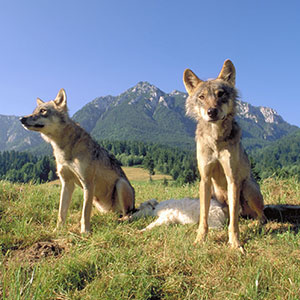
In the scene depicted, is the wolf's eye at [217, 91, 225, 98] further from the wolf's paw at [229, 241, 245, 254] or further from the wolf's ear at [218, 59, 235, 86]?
the wolf's paw at [229, 241, 245, 254]

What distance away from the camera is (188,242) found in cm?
420

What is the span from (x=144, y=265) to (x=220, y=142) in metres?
2.43

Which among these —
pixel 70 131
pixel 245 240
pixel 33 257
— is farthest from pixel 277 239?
pixel 70 131

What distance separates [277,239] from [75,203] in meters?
5.02

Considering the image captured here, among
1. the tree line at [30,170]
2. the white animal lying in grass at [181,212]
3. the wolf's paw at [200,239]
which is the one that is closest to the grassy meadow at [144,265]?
the wolf's paw at [200,239]

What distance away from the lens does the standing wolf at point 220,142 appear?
4418mm

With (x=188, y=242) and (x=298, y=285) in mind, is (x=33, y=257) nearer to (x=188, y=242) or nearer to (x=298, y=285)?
(x=188, y=242)

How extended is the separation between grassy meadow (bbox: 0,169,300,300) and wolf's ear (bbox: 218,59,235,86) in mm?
2844

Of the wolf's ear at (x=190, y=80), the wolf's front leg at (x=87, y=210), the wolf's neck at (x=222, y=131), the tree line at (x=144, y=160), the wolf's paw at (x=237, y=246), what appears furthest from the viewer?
the tree line at (x=144, y=160)

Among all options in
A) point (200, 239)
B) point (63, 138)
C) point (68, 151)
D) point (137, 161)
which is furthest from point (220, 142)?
point (137, 161)

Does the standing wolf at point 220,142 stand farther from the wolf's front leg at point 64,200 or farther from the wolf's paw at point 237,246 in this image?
the wolf's front leg at point 64,200

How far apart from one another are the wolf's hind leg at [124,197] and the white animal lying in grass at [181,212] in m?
0.27

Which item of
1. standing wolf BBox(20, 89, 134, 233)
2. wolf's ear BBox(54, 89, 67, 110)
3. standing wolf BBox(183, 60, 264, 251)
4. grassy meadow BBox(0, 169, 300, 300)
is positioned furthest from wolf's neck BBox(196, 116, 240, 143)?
wolf's ear BBox(54, 89, 67, 110)

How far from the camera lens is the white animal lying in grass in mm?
5438
